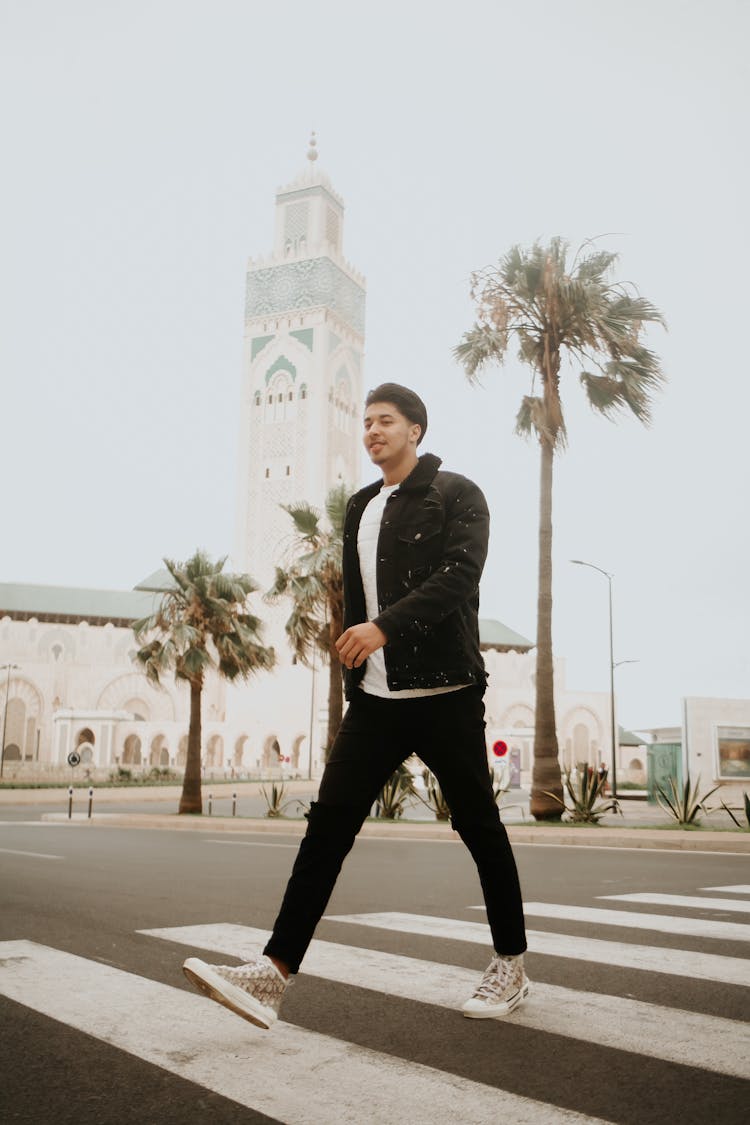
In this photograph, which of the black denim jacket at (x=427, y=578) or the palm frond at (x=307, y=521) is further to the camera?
the palm frond at (x=307, y=521)

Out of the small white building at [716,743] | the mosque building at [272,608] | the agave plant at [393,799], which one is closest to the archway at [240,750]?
the mosque building at [272,608]

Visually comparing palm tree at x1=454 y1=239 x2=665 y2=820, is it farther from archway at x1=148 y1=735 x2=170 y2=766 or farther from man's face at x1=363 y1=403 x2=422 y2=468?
archway at x1=148 y1=735 x2=170 y2=766

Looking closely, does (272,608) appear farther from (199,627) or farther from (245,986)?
(245,986)

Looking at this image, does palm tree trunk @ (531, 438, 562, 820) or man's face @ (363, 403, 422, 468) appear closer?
man's face @ (363, 403, 422, 468)

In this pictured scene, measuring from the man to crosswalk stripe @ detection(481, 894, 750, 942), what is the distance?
205cm

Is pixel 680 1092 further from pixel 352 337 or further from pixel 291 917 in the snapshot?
pixel 352 337

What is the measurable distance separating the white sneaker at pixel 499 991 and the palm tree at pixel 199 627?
23.4m

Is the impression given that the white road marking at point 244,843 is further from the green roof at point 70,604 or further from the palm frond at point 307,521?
the green roof at point 70,604

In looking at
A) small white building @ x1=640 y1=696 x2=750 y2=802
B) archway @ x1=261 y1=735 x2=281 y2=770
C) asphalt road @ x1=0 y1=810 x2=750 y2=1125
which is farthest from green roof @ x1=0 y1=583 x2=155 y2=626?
asphalt road @ x1=0 y1=810 x2=750 y2=1125

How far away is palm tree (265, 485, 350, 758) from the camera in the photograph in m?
24.4

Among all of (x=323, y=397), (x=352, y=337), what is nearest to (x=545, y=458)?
(x=323, y=397)

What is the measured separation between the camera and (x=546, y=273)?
19969 millimetres

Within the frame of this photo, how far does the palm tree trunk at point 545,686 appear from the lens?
18.7 meters

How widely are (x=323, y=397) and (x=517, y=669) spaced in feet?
97.8
